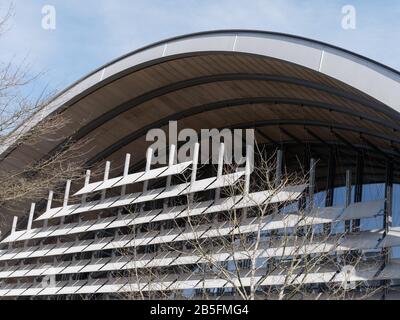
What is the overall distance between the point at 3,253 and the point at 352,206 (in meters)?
20.8

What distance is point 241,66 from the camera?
25.1 metres

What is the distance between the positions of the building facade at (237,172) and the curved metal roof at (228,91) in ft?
0.20

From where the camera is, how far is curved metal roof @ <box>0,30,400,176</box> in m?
20.3

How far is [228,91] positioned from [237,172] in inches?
229

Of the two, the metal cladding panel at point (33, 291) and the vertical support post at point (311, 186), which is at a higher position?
the vertical support post at point (311, 186)

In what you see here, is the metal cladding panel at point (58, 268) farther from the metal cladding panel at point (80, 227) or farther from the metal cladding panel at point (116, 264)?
the metal cladding panel at point (116, 264)

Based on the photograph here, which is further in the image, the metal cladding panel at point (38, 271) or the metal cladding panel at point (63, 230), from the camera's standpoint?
the metal cladding panel at point (38, 271)

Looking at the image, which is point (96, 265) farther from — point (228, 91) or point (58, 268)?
point (228, 91)

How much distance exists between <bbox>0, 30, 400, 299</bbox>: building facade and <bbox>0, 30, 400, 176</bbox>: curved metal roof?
6 centimetres

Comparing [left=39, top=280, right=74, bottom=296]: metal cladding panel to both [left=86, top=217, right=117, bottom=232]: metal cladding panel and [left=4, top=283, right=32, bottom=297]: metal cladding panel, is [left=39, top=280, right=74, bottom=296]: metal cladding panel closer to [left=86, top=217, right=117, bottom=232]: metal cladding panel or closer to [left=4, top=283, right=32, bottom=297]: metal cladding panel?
[left=4, top=283, right=32, bottom=297]: metal cladding panel

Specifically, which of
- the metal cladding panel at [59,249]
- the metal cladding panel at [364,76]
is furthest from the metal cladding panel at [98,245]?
the metal cladding panel at [364,76]

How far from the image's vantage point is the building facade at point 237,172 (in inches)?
834
